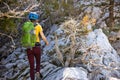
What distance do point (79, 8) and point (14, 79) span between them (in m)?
8.27

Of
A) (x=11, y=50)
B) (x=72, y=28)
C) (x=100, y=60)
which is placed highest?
(x=72, y=28)

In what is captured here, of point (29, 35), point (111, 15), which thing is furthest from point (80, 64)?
point (111, 15)

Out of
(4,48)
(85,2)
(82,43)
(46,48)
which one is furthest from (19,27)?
(82,43)

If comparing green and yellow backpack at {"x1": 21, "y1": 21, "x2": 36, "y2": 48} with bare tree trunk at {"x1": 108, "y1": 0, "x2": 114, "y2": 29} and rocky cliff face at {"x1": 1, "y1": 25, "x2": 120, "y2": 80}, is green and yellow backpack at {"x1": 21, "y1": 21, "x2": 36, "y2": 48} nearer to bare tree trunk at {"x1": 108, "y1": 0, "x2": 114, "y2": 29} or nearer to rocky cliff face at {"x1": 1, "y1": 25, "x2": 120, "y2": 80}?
rocky cliff face at {"x1": 1, "y1": 25, "x2": 120, "y2": 80}

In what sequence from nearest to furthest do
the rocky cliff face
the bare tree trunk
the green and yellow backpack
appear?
1. the green and yellow backpack
2. the rocky cliff face
3. the bare tree trunk

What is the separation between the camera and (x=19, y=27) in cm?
1712

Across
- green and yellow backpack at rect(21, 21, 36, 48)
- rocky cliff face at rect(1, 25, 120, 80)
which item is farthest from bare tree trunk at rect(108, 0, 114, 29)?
green and yellow backpack at rect(21, 21, 36, 48)

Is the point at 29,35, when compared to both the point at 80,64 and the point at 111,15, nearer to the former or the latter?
the point at 80,64

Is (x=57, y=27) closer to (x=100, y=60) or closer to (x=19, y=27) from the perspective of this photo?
(x=19, y=27)

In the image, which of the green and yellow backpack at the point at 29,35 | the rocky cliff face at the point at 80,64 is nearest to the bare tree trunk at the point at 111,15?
the rocky cliff face at the point at 80,64

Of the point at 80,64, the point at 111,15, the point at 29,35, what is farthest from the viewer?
the point at 111,15

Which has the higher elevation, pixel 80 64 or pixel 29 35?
pixel 29 35

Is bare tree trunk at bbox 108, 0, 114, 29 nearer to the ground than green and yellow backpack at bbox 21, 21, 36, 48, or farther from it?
nearer to the ground

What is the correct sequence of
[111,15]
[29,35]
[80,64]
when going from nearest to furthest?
[29,35] → [80,64] → [111,15]
